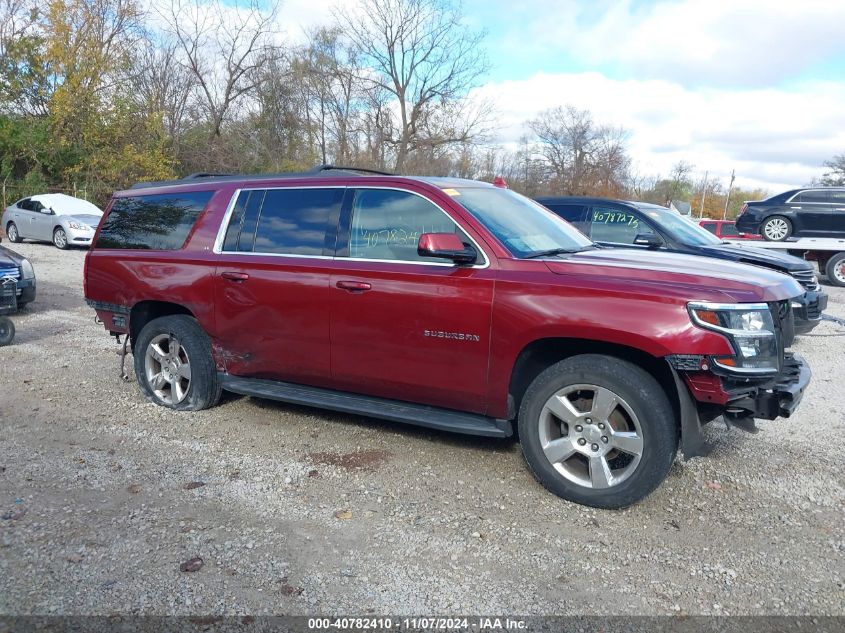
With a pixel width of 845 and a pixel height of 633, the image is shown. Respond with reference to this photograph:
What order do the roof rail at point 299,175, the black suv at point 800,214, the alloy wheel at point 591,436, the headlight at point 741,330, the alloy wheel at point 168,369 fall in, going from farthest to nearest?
1. the black suv at point 800,214
2. the alloy wheel at point 168,369
3. the roof rail at point 299,175
4. the alloy wheel at point 591,436
5. the headlight at point 741,330

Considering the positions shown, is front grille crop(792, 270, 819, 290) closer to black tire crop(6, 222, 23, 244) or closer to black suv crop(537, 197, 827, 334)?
black suv crop(537, 197, 827, 334)

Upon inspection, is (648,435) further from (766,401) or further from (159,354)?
(159,354)

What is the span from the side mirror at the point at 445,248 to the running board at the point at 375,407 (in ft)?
3.26

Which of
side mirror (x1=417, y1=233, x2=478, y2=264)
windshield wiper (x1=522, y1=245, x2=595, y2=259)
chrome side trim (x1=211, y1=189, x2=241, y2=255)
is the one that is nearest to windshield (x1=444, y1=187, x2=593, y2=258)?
windshield wiper (x1=522, y1=245, x2=595, y2=259)

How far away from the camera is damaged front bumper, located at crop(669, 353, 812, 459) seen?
3512mm

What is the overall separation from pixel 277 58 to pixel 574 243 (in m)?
32.4

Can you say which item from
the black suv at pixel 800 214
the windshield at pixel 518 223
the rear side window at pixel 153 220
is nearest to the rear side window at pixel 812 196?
the black suv at pixel 800 214

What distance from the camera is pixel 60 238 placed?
19.1 metres

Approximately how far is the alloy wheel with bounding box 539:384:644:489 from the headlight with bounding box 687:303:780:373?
1.96 ft

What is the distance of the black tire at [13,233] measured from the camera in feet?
67.2

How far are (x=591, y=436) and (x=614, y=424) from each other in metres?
0.14

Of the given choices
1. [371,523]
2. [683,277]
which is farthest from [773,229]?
[371,523]

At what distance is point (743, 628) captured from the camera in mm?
2795

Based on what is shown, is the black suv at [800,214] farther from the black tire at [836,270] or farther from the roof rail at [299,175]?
the roof rail at [299,175]
